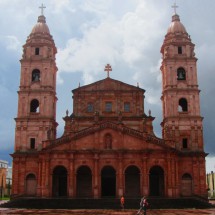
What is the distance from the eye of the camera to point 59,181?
5469 cm

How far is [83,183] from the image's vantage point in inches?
2130

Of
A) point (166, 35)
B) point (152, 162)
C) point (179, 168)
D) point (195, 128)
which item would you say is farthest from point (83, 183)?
point (166, 35)

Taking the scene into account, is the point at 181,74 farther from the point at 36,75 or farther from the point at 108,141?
the point at 36,75

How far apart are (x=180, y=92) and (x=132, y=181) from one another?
14699mm

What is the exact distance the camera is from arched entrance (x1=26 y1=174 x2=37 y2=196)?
53.9m

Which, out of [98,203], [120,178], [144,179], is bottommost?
[98,203]

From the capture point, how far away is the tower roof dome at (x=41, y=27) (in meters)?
60.3

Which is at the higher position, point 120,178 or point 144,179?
point 120,178

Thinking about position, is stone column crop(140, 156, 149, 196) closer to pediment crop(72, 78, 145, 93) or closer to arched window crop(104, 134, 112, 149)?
arched window crop(104, 134, 112, 149)

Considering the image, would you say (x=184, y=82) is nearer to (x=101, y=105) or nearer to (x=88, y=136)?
(x=101, y=105)

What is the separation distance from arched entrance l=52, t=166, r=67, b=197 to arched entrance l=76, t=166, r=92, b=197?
2102 mm

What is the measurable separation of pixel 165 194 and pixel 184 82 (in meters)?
17.0

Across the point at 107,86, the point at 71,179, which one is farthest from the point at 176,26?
the point at 71,179

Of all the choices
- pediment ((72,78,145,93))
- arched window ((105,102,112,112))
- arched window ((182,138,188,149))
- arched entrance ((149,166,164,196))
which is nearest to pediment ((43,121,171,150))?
arched entrance ((149,166,164,196))
